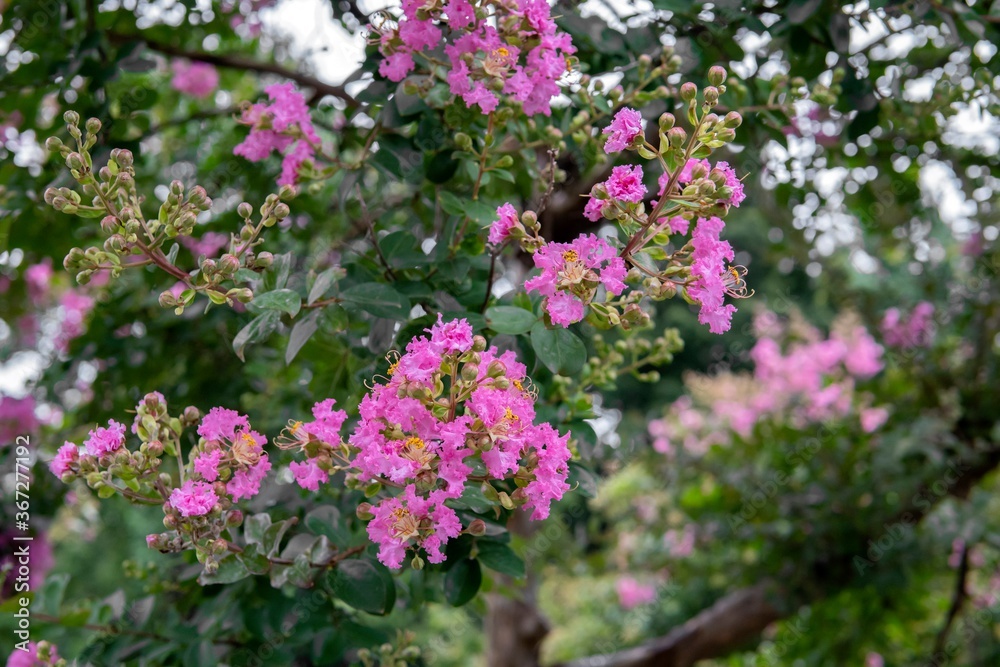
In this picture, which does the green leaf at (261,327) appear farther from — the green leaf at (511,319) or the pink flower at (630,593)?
the pink flower at (630,593)

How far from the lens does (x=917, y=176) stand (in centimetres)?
198

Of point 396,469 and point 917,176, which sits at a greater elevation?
point 396,469

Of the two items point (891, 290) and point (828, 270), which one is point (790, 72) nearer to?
point (828, 270)

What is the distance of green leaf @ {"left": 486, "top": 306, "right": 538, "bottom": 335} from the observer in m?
0.89

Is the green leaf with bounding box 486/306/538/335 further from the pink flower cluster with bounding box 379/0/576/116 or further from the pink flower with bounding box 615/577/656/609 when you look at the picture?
the pink flower with bounding box 615/577/656/609

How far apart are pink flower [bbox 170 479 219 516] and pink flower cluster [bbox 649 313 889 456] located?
2.37 m

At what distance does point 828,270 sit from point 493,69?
2232 mm

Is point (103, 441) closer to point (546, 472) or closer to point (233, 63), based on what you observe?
point (546, 472)

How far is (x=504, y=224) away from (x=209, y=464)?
400 mm

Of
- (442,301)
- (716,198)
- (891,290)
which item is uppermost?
(716,198)

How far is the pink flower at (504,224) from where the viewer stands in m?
0.84

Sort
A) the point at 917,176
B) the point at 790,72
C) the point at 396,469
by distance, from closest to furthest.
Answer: the point at 396,469 < the point at 790,72 < the point at 917,176

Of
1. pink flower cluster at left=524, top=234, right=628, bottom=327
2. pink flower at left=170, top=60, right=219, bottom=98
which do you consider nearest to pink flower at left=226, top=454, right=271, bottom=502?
pink flower cluster at left=524, top=234, right=628, bottom=327

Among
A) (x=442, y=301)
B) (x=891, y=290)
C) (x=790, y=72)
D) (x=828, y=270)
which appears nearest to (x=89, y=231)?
(x=442, y=301)
